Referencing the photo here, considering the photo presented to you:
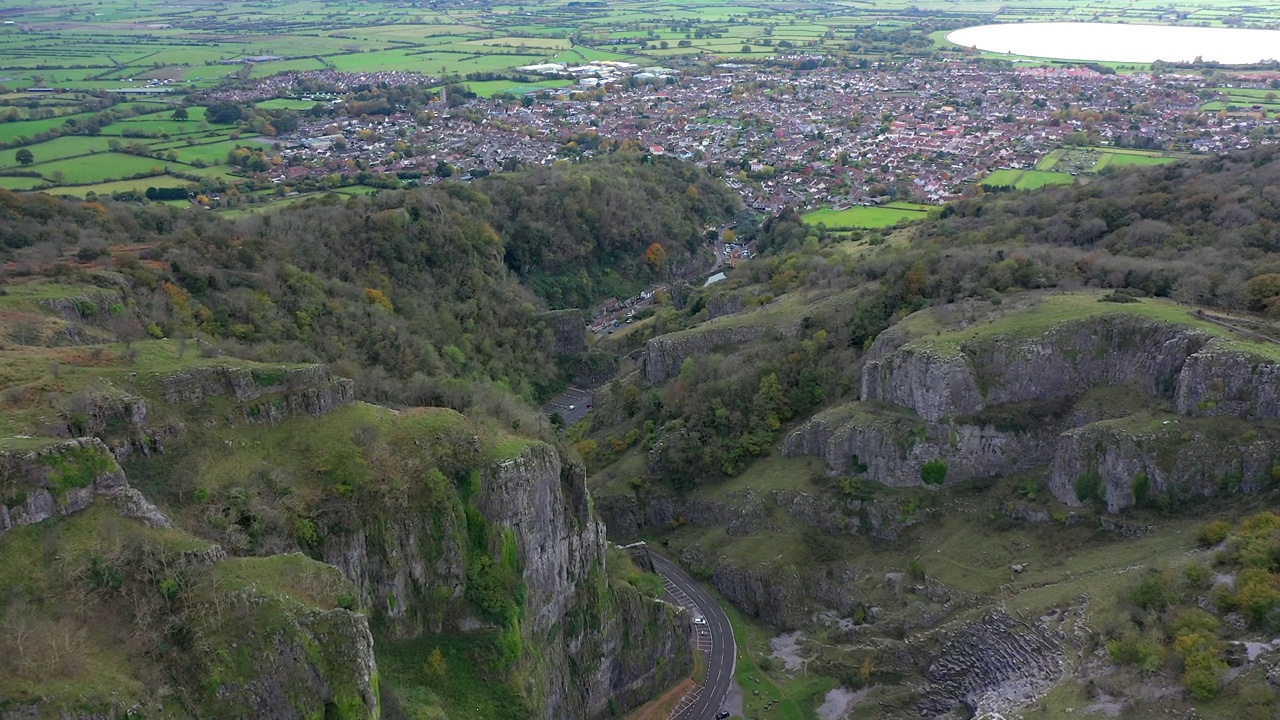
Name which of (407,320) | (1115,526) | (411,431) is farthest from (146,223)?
(1115,526)

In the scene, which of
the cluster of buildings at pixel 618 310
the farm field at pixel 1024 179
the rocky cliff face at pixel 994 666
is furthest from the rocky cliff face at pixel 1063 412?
the farm field at pixel 1024 179

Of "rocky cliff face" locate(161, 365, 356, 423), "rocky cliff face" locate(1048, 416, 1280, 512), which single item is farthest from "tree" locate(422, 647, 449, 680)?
"rocky cliff face" locate(1048, 416, 1280, 512)

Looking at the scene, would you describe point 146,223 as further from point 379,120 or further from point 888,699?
point 379,120

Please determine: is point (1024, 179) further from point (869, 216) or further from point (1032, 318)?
point (1032, 318)

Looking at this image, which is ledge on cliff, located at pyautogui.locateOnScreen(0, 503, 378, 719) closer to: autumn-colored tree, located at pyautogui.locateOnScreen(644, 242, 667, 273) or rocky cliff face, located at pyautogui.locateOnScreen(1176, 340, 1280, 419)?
rocky cliff face, located at pyautogui.locateOnScreen(1176, 340, 1280, 419)

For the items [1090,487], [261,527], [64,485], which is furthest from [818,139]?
[64,485]

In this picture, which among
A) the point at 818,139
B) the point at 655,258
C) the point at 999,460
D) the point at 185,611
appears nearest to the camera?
the point at 185,611

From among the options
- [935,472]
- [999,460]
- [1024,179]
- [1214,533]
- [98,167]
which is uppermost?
[98,167]
